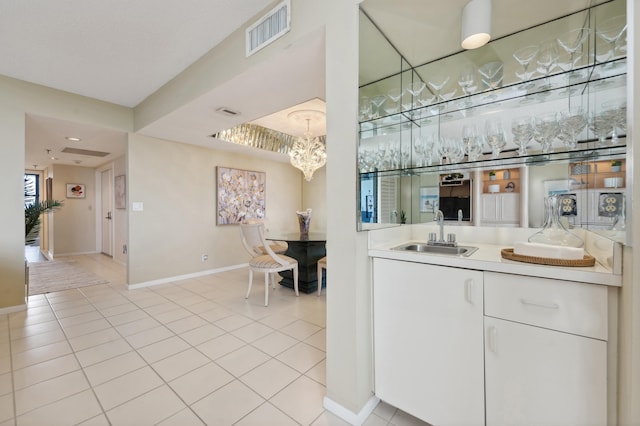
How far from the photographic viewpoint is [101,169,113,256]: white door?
6.47 meters

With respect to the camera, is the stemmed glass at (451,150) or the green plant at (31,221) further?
the green plant at (31,221)

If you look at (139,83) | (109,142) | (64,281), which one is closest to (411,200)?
(139,83)

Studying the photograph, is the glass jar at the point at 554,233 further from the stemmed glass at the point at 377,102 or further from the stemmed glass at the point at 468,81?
the stemmed glass at the point at 377,102

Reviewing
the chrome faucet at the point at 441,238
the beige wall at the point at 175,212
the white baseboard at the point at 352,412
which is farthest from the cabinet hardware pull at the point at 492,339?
the beige wall at the point at 175,212

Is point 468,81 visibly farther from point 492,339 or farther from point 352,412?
point 352,412

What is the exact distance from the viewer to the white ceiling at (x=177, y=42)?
1.64 m

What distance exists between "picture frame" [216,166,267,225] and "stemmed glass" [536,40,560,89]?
468cm

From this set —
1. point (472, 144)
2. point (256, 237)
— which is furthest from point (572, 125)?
point (256, 237)

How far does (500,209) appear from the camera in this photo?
1736 mm

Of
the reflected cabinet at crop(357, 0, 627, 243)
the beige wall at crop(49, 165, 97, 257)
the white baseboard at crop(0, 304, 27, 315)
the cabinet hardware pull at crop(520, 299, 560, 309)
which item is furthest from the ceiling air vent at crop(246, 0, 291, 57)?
the beige wall at crop(49, 165, 97, 257)

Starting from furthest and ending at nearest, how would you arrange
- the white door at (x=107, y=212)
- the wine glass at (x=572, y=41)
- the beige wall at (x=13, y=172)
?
the white door at (x=107, y=212), the beige wall at (x=13, y=172), the wine glass at (x=572, y=41)

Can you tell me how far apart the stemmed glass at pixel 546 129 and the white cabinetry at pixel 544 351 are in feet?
2.50

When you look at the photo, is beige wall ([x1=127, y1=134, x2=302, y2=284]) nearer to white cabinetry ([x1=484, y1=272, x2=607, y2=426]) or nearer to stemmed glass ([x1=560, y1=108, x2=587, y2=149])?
white cabinetry ([x1=484, y1=272, x2=607, y2=426])

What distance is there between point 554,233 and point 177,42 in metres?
3.12
